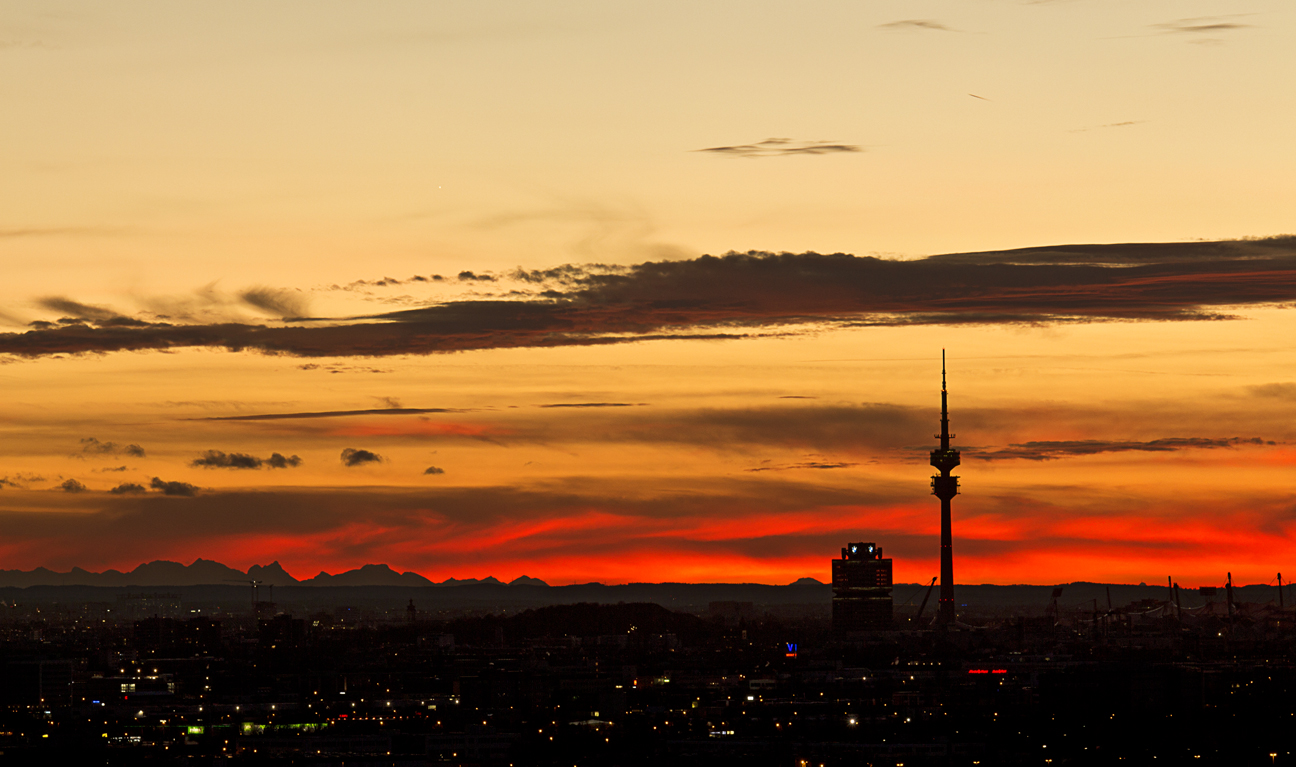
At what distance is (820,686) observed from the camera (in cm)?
15238

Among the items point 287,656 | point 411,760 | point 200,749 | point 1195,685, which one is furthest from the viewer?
point 287,656

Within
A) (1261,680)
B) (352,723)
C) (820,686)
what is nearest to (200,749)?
(352,723)

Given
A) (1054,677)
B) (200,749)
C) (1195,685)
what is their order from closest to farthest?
(200,749), (1195,685), (1054,677)

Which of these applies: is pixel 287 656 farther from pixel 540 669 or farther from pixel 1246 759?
pixel 1246 759

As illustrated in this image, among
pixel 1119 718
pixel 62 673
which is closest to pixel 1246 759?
pixel 1119 718

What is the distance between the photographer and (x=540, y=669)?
534 feet

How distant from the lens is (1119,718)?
118125 mm

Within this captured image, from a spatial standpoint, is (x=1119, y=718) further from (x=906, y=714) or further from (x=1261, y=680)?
(x=1261, y=680)

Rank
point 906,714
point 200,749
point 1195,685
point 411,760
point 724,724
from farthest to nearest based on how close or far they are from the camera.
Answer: point 1195,685, point 906,714, point 724,724, point 200,749, point 411,760

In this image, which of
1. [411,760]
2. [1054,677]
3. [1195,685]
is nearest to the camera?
[411,760]

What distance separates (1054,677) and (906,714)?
1420 inches

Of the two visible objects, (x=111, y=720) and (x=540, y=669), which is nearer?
(x=111, y=720)

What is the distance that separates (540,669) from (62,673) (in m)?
36.9

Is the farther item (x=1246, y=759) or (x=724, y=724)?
(x=724, y=724)
